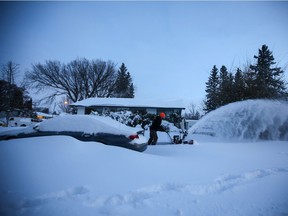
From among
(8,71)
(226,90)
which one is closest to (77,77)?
(8,71)

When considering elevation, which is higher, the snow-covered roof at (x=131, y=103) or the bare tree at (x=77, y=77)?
the bare tree at (x=77, y=77)

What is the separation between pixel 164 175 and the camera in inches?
120

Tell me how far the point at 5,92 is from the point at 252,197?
29.0 metres

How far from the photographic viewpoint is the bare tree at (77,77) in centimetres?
2845

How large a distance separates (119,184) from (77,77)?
3036cm

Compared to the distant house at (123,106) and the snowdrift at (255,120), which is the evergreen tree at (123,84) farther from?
the snowdrift at (255,120)

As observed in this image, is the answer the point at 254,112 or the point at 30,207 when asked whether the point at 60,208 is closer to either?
the point at 30,207

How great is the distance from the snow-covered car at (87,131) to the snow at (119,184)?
0.98 metres

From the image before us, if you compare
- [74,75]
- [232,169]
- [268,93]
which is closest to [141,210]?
[232,169]

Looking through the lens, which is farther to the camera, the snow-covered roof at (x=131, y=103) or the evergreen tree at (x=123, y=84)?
the evergreen tree at (x=123, y=84)

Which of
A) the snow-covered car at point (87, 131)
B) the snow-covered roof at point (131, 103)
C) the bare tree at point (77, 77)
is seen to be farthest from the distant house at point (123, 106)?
the snow-covered car at point (87, 131)

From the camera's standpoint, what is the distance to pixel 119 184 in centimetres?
259

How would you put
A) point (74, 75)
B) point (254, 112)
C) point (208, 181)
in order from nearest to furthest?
point (208, 181)
point (254, 112)
point (74, 75)

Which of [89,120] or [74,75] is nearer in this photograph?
[89,120]
